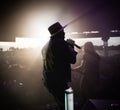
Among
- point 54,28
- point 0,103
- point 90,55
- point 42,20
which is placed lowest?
point 0,103

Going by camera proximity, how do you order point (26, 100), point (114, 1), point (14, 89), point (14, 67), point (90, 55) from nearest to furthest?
1. point (114, 1)
2. point (90, 55)
3. point (26, 100)
4. point (14, 89)
5. point (14, 67)

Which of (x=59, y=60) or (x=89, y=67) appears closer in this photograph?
(x=59, y=60)

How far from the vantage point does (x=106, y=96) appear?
23.8 feet

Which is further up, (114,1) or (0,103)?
(114,1)

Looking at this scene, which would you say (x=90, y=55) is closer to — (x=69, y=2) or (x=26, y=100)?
(x=69, y=2)

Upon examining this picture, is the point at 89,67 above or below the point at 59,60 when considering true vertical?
below

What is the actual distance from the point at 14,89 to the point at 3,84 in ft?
1.99

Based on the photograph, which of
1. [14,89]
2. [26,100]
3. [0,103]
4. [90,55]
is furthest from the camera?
[14,89]

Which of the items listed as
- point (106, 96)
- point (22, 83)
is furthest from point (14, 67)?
point (106, 96)

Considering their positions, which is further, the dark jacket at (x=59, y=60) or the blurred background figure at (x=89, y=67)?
the blurred background figure at (x=89, y=67)

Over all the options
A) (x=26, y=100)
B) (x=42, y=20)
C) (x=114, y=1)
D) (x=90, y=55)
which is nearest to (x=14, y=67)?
(x=26, y=100)

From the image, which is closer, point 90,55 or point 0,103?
point 90,55

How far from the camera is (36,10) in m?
5.61

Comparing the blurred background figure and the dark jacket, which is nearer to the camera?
the dark jacket
